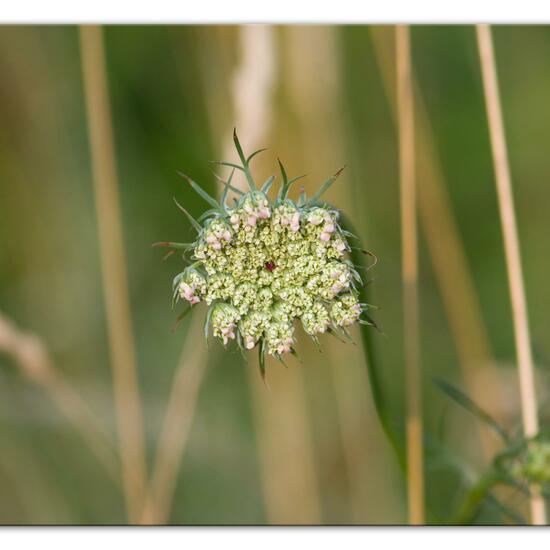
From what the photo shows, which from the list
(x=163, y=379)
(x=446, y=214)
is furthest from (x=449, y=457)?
(x=163, y=379)

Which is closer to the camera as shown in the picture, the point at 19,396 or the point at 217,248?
the point at 217,248

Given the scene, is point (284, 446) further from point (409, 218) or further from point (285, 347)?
point (285, 347)

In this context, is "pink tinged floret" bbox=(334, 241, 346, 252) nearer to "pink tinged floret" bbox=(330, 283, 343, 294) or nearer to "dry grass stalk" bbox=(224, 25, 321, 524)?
"pink tinged floret" bbox=(330, 283, 343, 294)

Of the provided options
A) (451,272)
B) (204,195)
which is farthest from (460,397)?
(451,272)

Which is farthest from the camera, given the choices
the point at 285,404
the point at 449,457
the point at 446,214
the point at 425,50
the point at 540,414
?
the point at 425,50

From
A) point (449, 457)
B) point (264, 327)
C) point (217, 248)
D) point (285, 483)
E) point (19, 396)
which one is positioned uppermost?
point (217, 248)

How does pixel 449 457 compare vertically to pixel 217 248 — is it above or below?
below
